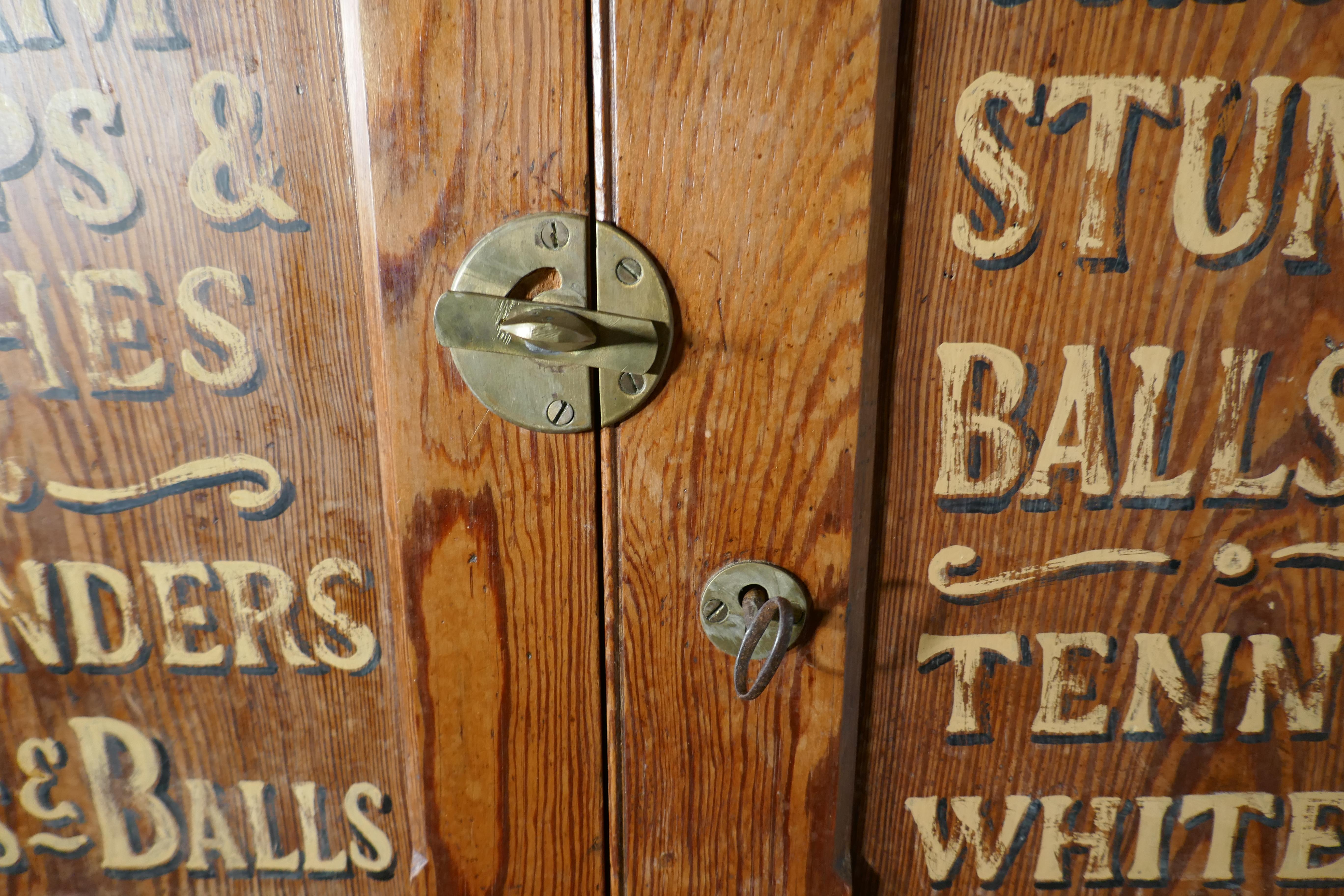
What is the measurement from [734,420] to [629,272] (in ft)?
0.31

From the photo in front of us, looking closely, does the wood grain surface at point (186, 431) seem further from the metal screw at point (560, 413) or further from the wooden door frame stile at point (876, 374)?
the wooden door frame stile at point (876, 374)

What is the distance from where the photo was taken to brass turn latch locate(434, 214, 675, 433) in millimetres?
352

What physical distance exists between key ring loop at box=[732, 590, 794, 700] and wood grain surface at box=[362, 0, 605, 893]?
89 millimetres

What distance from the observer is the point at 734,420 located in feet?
1.26

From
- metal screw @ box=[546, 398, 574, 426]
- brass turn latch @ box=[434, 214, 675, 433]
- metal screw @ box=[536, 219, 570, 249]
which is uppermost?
metal screw @ box=[536, 219, 570, 249]

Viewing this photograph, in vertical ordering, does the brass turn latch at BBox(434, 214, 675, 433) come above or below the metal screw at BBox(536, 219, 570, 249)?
below

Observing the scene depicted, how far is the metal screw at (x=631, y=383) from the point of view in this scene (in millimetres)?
372

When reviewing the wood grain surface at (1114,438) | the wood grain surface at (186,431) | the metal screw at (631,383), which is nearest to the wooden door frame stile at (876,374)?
the wood grain surface at (1114,438)

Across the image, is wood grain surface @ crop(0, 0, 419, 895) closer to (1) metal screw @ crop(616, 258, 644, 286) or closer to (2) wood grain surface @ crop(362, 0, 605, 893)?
(2) wood grain surface @ crop(362, 0, 605, 893)

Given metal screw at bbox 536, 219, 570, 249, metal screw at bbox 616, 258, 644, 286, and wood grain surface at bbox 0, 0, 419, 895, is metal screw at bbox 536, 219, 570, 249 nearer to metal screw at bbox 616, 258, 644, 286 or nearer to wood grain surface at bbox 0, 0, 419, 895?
metal screw at bbox 616, 258, 644, 286

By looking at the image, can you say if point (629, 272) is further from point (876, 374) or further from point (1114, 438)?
point (1114, 438)

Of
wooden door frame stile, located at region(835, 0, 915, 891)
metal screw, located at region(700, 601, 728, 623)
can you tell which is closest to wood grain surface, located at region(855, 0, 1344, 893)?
wooden door frame stile, located at region(835, 0, 915, 891)

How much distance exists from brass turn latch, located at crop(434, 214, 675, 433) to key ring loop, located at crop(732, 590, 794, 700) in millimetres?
129

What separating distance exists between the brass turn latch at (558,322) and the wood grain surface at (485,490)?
0.01 metres
